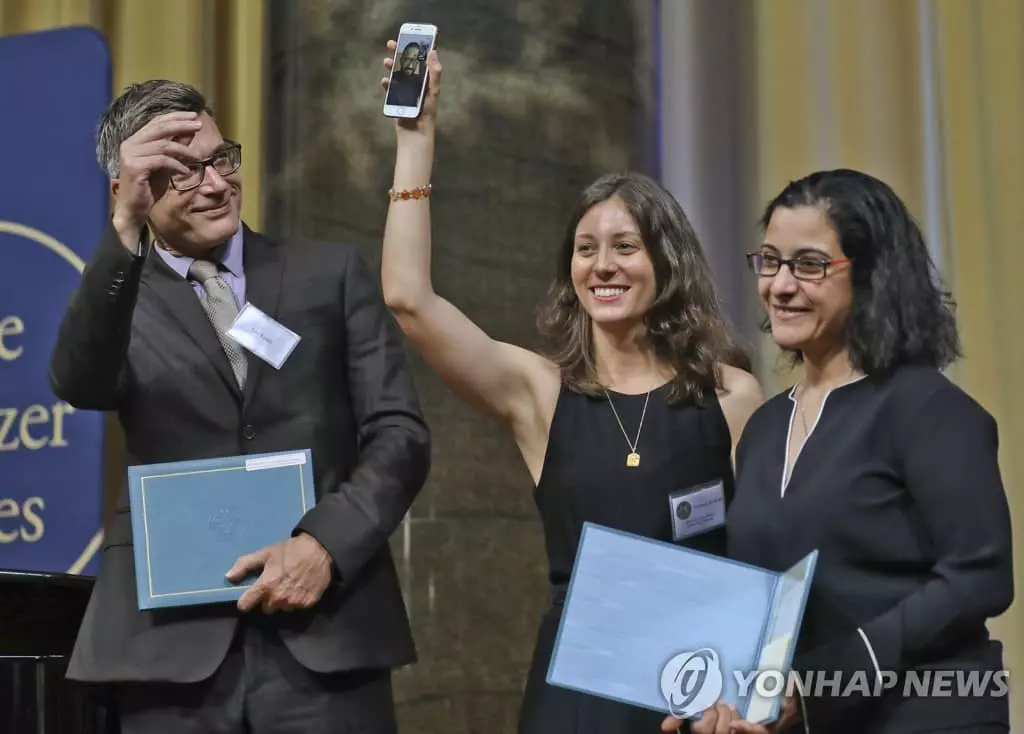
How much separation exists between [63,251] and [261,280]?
1322 mm

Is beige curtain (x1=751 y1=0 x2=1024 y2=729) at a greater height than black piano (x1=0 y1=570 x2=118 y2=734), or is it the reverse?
beige curtain (x1=751 y1=0 x2=1024 y2=729)

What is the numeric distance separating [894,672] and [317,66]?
2.70 meters

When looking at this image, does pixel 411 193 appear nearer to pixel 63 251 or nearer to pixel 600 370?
pixel 600 370

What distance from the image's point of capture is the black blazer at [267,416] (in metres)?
2.11

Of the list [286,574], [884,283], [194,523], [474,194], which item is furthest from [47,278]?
[884,283]

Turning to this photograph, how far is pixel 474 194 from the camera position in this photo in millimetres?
3729

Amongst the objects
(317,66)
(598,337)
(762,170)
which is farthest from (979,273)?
(317,66)

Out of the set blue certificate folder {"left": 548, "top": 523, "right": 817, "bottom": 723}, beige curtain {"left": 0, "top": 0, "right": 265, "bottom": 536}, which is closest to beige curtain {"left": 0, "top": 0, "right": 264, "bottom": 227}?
beige curtain {"left": 0, "top": 0, "right": 265, "bottom": 536}

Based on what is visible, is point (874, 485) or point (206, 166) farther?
point (206, 166)

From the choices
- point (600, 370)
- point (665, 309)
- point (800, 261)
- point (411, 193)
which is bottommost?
point (600, 370)

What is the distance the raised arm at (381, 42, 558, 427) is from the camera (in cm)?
235

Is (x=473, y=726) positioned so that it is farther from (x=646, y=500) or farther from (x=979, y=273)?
(x=979, y=273)

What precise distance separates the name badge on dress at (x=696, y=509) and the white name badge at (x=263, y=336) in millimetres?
709

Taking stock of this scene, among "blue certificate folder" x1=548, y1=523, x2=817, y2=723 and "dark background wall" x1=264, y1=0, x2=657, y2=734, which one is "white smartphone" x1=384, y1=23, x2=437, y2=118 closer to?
"blue certificate folder" x1=548, y1=523, x2=817, y2=723
